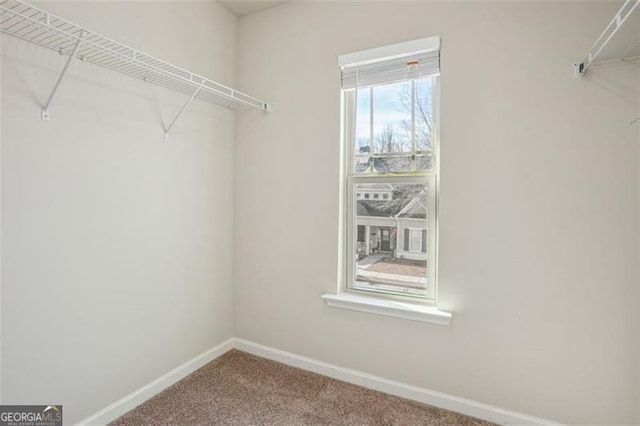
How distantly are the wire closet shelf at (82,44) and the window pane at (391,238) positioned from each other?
110cm

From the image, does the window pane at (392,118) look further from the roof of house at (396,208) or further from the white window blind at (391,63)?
the roof of house at (396,208)

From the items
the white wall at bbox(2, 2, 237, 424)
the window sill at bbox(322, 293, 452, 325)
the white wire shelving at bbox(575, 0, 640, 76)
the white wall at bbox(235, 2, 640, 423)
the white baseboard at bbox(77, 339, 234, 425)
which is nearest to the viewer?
the white wire shelving at bbox(575, 0, 640, 76)

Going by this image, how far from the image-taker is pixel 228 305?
97.7 inches

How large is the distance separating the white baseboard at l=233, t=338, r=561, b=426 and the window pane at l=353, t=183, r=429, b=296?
0.53 metres

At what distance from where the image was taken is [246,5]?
231cm

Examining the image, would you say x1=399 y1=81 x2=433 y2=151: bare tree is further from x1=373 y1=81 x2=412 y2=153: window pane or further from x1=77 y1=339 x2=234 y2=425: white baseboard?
x1=77 y1=339 x2=234 y2=425: white baseboard

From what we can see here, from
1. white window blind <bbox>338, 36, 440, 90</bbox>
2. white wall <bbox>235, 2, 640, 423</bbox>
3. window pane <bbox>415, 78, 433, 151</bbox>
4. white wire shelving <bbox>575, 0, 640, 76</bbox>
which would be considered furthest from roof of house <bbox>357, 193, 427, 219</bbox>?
white wire shelving <bbox>575, 0, 640, 76</bbox>

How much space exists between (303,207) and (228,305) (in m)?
0.96

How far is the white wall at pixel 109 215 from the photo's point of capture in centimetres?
136

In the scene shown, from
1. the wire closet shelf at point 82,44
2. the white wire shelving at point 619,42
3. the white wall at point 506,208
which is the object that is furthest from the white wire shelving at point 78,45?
the white wire shelving at point 619,42

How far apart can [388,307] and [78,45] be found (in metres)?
1.89

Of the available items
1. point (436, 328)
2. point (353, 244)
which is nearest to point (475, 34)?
point (353, 244)

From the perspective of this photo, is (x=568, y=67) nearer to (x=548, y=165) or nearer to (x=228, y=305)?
(x=548, y=165)

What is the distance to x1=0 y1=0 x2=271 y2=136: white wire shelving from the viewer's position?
48.4 inches
